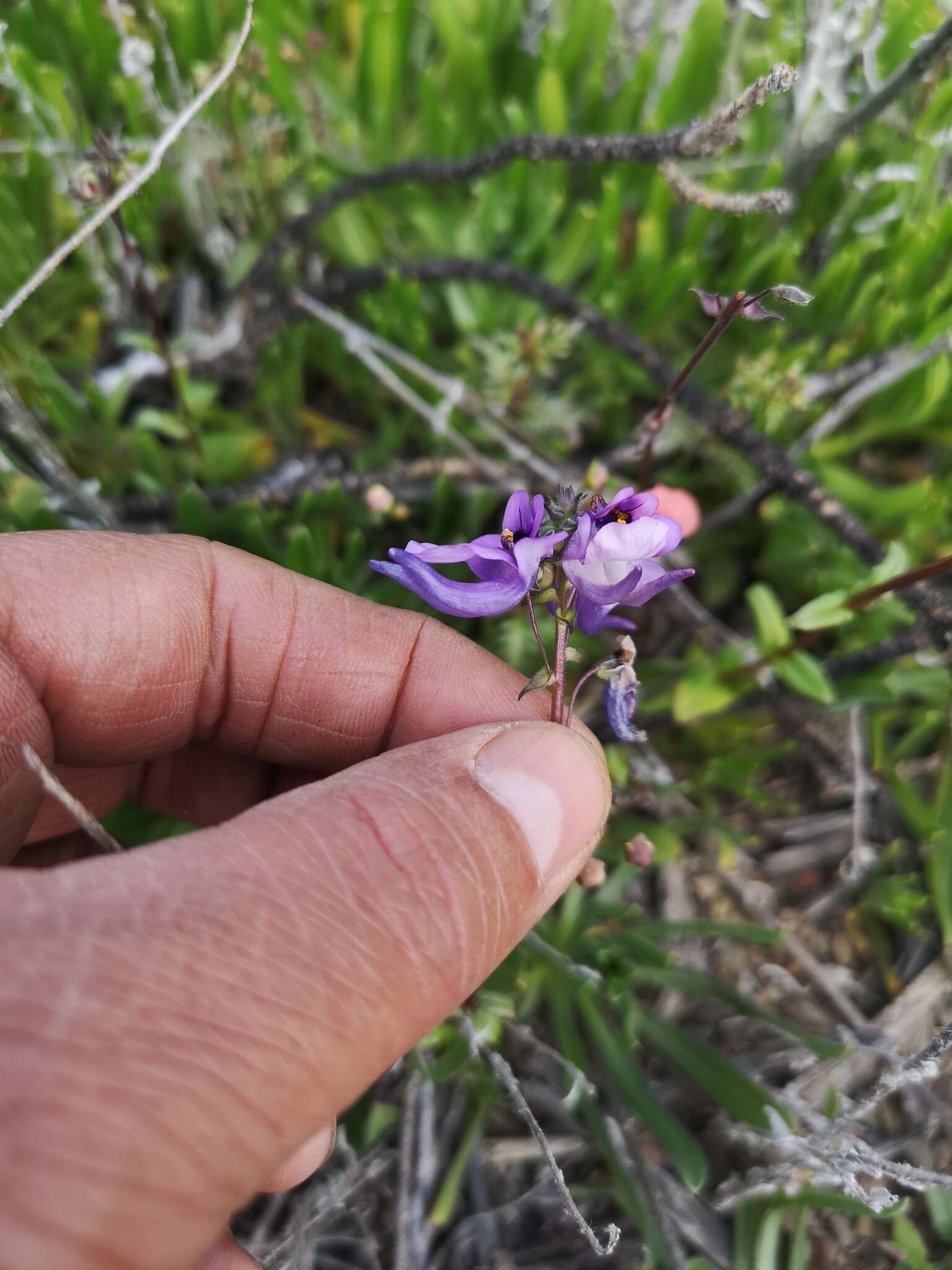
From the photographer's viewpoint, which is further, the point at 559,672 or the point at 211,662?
the point at 211,662

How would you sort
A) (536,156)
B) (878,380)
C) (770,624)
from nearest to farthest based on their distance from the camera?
(770,624), (536,156), (878,380)

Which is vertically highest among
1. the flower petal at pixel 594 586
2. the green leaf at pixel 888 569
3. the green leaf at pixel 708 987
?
the flower petal at pixel 594 586

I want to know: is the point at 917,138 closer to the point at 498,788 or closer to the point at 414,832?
the point at 498,788

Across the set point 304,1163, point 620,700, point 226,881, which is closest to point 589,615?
point 620,700

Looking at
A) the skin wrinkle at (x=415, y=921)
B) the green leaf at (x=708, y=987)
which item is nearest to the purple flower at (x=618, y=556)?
the skin wrinkle at (x=415, y=921)

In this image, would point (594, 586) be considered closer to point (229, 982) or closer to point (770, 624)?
point (229, 982)

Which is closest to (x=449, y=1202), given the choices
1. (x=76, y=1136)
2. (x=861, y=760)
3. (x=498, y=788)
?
(x=498, y=788)

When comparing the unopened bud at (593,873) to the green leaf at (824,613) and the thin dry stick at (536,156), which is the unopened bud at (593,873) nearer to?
the green leaf at (824,613)
